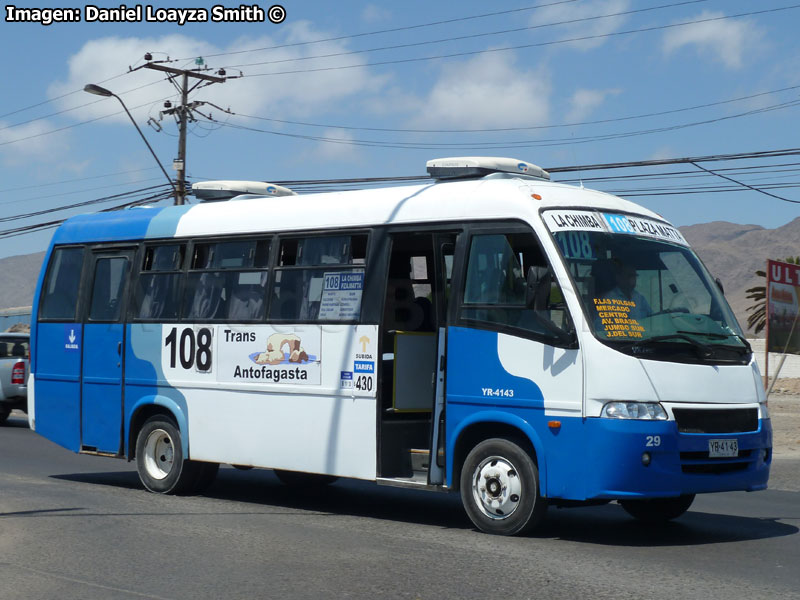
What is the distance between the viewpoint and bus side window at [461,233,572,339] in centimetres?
923

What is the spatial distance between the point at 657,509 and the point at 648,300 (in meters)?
2.15

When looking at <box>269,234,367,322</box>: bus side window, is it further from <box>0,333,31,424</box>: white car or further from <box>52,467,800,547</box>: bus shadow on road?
<box>0,333,31,424</box>: white car

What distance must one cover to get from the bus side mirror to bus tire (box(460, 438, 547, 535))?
1.14 metres

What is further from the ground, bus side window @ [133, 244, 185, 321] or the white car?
bus side window @ [133, 244, 185, 321]

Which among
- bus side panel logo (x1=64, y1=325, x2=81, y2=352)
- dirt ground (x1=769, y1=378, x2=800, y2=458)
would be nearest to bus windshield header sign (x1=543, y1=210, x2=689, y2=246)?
bus side panel logo (x1=64, y1=325, x2=81, y2=352)

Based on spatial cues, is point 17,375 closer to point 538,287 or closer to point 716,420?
point 538,287

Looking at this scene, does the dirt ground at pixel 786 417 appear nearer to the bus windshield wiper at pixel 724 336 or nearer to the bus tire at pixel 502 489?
the bus windshield wiper at pixel 724 336

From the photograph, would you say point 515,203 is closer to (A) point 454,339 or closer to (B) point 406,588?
(A) point 454,339

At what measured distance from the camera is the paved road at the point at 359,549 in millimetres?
7168

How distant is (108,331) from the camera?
13055 millimetres

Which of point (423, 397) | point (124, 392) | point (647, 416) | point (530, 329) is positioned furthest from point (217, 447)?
point (647, 416)

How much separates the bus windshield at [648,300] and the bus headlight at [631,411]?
1.26ft

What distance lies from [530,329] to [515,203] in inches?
43.3

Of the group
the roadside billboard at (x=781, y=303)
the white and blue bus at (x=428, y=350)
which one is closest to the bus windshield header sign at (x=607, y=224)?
the white and blue bus at (x=428, y=350)
